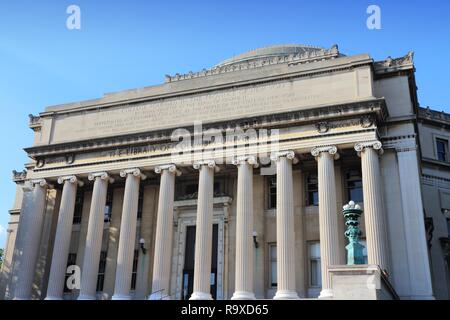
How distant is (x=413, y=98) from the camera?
3456 cm

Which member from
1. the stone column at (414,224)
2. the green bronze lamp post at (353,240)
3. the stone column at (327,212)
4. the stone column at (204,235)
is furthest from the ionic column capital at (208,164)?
the green bronze lamp post at (353,240)

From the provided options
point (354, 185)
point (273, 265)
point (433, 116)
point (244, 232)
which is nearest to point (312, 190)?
point (354, 185)

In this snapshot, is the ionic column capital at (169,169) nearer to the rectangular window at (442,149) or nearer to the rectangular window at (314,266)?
the rectangular window at (314,266)

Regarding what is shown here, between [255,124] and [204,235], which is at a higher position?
[255,124]

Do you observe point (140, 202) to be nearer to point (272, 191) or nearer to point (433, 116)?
point (272, 191)

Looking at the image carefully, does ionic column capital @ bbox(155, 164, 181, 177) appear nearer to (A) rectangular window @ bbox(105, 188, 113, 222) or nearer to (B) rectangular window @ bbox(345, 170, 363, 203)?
(A) rectangular window @ bbox(105, 188, 113, 222)

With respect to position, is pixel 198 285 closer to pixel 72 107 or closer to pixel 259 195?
pixel 259 195

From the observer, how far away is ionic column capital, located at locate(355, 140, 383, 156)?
29125 millimetres

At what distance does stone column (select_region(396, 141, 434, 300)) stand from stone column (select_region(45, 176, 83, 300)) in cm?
2107

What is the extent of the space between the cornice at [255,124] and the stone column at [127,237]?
228cm

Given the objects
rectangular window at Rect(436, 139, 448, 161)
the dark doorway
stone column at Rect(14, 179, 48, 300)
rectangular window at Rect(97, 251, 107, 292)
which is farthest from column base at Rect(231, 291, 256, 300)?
rectangular window at Rect(436, 139, 448, 161)

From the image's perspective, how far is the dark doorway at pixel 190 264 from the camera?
33094 mm

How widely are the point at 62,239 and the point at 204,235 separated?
33.6 ft

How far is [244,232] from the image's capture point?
30.3m
